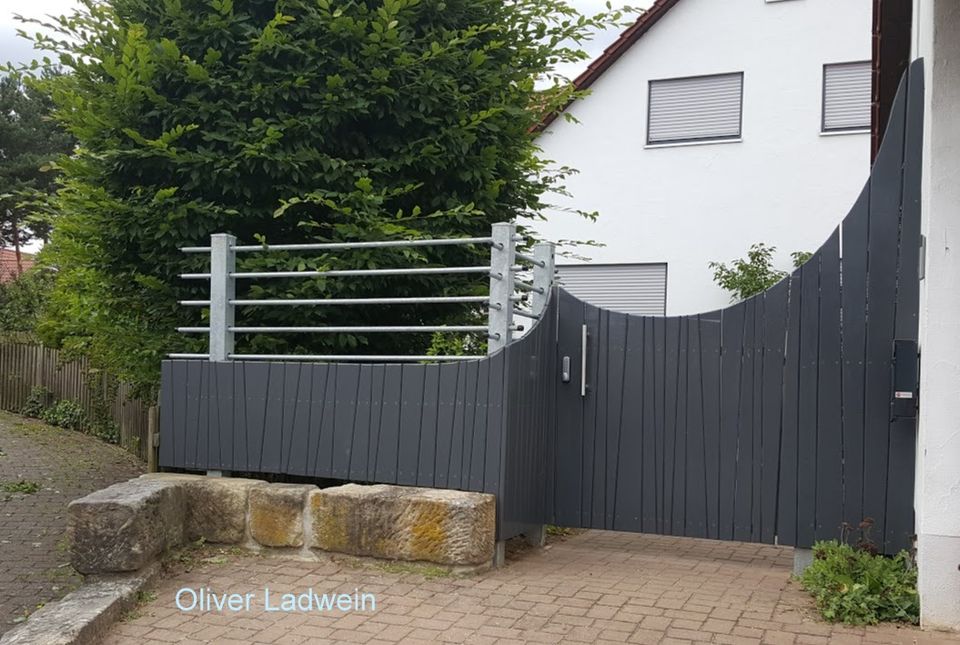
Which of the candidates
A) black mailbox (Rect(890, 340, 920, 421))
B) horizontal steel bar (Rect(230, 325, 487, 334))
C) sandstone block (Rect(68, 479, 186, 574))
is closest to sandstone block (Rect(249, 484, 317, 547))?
sandstone block (Rect(68, 479, 186, 574))

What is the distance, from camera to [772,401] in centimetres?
668

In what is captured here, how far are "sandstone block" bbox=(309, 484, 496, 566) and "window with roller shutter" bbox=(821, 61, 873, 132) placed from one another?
1031 cm

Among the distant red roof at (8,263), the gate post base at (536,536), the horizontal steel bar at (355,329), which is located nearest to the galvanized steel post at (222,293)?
the horizontal steel bar at (355,329)

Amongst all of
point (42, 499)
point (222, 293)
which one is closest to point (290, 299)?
point (222, 293)

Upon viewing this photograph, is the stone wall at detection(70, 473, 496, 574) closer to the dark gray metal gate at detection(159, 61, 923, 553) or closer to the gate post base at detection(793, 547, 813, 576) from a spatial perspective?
the dark gray metal gate at detection(159, 61, 923, 553)

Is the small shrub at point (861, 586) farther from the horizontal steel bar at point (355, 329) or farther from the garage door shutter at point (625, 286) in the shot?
the garage door shutter at point (625, 286)

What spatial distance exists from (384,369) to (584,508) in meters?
1.71

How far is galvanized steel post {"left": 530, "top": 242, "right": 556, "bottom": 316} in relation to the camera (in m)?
7.64

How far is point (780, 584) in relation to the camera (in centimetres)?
636

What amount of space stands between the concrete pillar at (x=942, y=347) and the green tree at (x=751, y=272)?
8773mm

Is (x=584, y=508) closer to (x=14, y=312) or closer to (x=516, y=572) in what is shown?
(x=516, y=572)

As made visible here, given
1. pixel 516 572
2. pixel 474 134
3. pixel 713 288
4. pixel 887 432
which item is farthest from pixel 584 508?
pixel 713 288

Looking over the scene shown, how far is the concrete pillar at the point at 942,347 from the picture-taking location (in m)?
5.32

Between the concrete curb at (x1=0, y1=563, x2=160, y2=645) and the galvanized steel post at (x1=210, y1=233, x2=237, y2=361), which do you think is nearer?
the concrete curb at (x1=0, y1=563, x2=160, y2=645)
